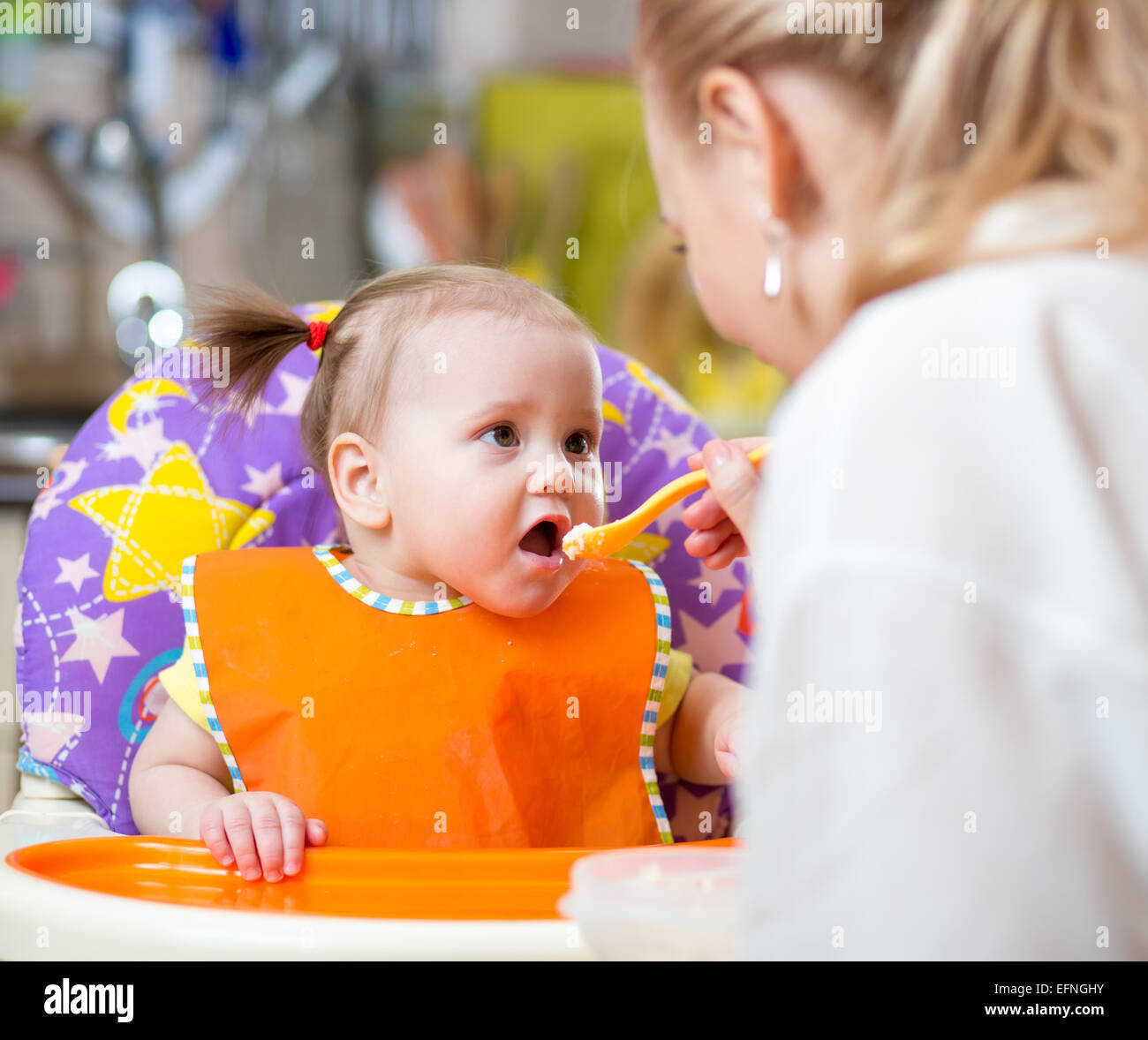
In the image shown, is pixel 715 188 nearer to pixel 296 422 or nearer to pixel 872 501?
pixel 872 501

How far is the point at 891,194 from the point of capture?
56 centimetres

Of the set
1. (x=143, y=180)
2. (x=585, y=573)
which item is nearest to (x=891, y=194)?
(x=585, y=573)

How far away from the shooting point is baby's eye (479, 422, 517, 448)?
0.92 m

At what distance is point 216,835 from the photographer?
785 mm

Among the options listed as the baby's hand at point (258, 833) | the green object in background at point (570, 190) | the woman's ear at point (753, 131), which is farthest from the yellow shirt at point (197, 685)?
the green object in background at point (570, 190)

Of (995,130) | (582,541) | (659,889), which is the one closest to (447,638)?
(582,541)

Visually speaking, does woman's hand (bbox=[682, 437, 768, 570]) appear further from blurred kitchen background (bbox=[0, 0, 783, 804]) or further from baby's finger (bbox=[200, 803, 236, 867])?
blurred kitchen background (bbox=[0, 0, 783, 804])

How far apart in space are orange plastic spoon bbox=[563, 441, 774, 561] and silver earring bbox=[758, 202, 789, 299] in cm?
18

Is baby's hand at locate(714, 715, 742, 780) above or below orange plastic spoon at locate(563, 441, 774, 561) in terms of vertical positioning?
below

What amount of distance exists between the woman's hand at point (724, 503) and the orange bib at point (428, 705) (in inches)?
5.3

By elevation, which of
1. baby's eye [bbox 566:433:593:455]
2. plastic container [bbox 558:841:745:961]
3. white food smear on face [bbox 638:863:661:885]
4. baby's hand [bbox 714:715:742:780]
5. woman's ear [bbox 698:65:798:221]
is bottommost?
plastic container [bbox 558:841:745:961]

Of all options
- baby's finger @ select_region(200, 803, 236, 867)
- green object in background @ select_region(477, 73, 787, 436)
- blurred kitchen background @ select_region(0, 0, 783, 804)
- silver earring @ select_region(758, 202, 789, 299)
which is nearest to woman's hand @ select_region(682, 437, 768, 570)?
silver earring @ select_region(758, 202, 789, 299)

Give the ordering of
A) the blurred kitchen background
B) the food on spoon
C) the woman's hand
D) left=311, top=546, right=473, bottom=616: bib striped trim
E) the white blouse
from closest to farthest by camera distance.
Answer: the white blouse
the woman's hand
the food on spoon
left=311, top=546, right=473, bottom=616: bib striped trim
the blurred kitchen background

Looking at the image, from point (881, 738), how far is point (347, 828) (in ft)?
1.79
